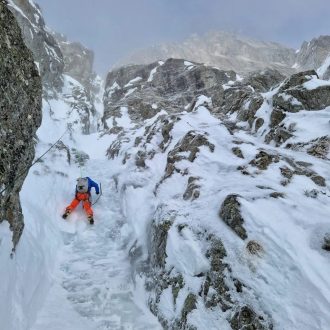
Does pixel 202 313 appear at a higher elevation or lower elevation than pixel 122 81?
lower

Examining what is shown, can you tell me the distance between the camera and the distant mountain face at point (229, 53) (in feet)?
474

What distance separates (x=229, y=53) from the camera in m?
165

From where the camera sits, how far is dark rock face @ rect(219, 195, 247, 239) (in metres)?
8.69

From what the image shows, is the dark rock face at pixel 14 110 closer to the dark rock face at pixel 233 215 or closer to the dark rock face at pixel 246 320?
the dark rock face at pixel 233 215

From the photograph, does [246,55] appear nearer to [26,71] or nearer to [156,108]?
[156,108]

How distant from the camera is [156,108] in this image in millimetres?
49781

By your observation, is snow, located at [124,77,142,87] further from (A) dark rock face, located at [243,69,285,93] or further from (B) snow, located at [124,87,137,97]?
(A) dark rock face, located at [243,69,285,93]

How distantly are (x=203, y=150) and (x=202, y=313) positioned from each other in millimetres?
8392

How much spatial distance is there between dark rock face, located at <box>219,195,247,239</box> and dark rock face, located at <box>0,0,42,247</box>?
16.4 feet

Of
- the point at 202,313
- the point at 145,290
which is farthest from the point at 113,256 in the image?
the point at 202,313

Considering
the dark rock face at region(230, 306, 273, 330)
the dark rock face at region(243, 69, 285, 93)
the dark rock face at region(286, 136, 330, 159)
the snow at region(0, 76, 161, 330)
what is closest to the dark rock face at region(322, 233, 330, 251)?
the dark rock face at region(230, 306, 273, 330)

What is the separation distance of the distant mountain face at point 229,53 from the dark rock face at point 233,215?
12446 cm

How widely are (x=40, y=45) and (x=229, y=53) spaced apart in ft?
381

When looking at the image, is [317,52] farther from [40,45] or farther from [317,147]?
[317,147]
